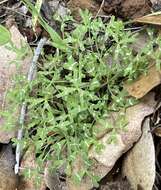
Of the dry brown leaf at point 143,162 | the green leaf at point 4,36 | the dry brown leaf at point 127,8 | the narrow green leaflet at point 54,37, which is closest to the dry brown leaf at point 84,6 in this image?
the dry brown leaf at point 127,8

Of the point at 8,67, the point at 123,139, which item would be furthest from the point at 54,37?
the point at 123,139

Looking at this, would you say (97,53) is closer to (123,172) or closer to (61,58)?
Answer: (61,58)

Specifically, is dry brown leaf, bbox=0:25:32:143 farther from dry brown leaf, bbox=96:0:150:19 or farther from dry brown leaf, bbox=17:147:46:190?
dry brown leaf, bbox=96:0:150:19

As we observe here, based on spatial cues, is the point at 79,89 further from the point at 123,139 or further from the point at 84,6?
the point at 84,6

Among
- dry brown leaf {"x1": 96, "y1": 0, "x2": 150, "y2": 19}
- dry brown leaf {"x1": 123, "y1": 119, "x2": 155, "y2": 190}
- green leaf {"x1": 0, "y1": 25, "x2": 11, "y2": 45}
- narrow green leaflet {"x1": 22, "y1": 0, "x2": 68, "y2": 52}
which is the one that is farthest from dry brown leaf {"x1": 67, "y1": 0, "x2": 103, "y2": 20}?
dry brown leaf {"x1": 123, "y1": 119, "x2": 155, "y2": 190}

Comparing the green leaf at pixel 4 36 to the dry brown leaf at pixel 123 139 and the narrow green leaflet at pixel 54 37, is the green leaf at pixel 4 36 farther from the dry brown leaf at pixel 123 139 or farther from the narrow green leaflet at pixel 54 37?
the dry brown leaf at pixel 123 139
